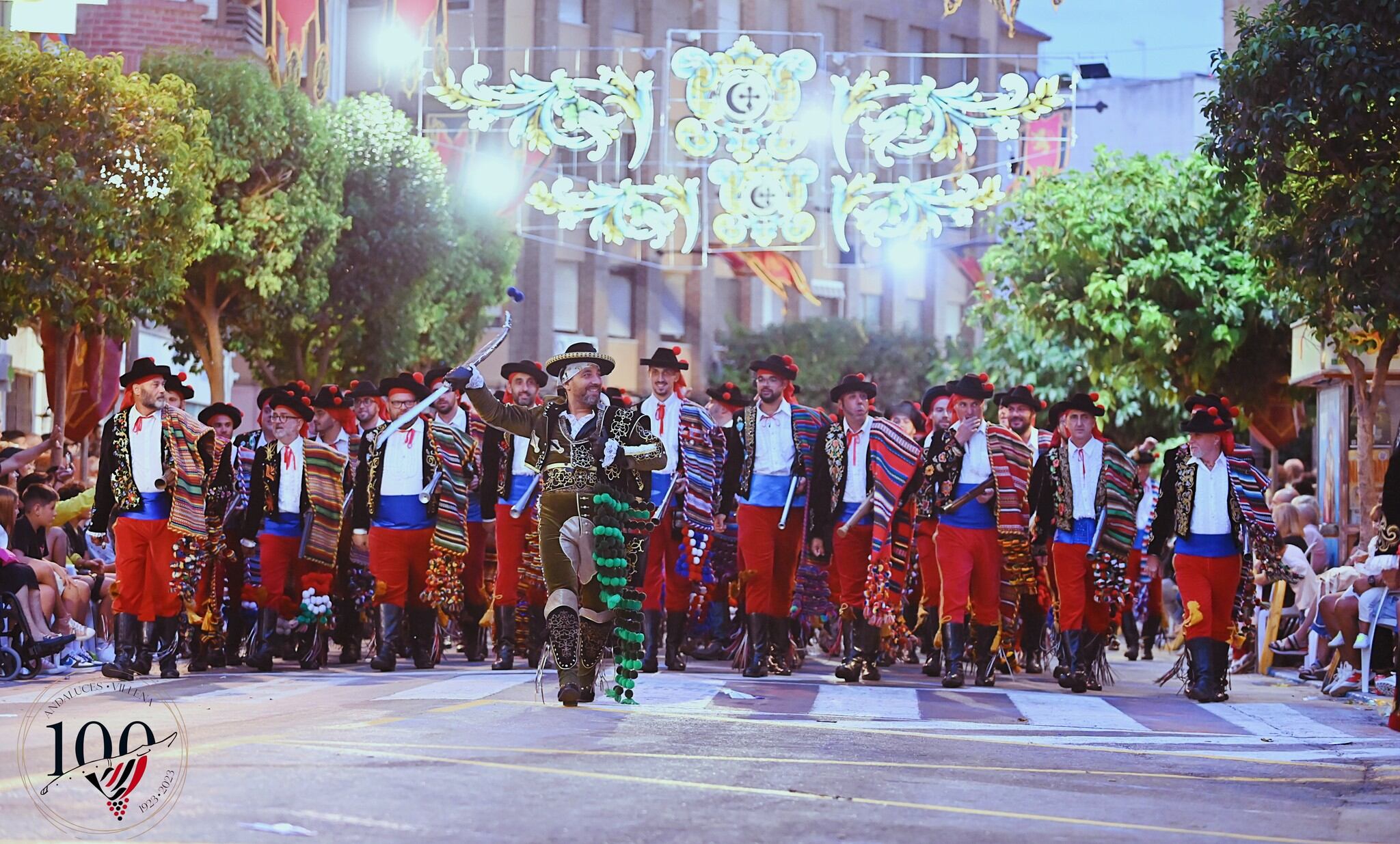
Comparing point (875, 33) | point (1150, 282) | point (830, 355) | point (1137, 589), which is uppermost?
point (875, 33)

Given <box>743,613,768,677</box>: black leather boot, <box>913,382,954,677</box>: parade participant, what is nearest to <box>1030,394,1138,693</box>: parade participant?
<box>913,382,954,677</box>: parade participant

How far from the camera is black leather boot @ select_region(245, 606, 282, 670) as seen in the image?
51.5ft

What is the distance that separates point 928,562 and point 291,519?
498 centimetres

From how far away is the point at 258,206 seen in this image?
3394 centimetres

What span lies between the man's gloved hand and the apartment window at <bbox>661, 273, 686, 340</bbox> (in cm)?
5349

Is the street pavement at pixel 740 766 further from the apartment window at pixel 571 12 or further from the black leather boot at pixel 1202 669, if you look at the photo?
the apartment window at pixel 571 12

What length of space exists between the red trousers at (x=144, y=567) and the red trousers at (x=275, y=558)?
4.76 ft

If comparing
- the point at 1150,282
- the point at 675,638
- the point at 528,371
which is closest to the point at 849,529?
the point at 675,638

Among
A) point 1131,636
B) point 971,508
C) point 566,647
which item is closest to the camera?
point 566,647

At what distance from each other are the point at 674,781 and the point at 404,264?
31551 mm

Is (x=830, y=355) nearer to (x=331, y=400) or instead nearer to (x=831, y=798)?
(x=331, y=400)

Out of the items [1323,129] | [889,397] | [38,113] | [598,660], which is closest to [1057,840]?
[598,660]

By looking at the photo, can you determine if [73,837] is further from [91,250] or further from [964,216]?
[964,216]

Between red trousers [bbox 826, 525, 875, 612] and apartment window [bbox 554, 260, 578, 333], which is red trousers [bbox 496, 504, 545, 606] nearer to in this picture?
red trousers [bbox 826, 525, 875, 612]
